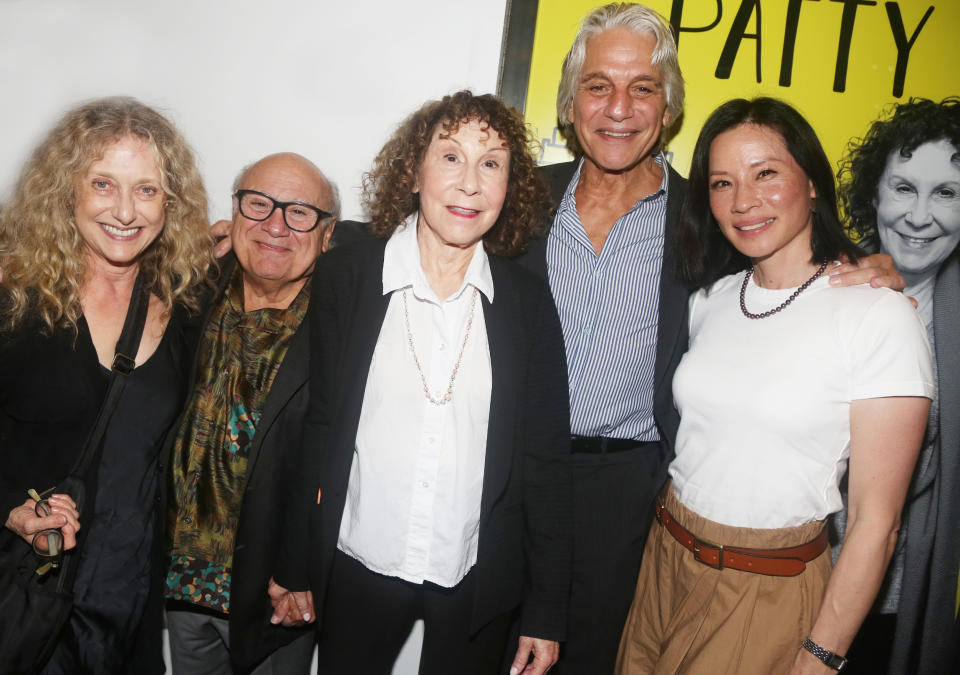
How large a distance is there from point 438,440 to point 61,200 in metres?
1.22

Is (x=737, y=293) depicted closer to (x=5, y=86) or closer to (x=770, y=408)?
(x=770, y=408)

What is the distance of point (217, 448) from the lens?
5.82 ft

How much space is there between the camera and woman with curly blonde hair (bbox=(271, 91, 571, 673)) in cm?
151

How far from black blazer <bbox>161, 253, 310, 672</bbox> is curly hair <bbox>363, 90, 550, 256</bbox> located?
0.51 meters

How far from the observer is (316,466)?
159cm

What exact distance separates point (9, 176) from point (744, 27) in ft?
10.4

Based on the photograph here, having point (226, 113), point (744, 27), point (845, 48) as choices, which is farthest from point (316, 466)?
point (845, 48)

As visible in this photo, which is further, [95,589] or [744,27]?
[744,27]

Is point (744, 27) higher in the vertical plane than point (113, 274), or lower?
higher

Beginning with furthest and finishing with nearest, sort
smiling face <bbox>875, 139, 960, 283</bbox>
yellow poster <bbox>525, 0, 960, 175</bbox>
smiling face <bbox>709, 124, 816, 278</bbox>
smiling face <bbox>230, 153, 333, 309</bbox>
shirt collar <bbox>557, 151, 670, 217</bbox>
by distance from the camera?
yellow poster <bbox>525, 0, 960, 175</bbox>
smiling face <bbox>875, 139, 960, 283</bbox>
shirt collar <bbox>557, 151, 670, 217</bbox>
smiling face <bbox>230, 153, 333, 309</bbox>
smiling face <bbox>709, 124, 816, 278</bbox>

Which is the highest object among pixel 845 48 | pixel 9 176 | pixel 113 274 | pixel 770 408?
pixel 845 48

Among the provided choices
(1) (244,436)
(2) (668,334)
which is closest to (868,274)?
(2) (668,334)

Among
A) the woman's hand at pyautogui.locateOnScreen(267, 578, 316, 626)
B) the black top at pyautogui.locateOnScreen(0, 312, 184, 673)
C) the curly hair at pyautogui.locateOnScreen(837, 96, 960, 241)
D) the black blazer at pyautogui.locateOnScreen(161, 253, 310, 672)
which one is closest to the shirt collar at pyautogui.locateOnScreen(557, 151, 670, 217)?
the curly hair at pyautogui.locateOnScreen(837, 96, 960, 241)

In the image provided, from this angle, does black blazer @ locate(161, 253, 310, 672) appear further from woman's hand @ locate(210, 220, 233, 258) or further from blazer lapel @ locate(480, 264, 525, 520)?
blazer lapel @ locate(480, 264, 525, 520)
